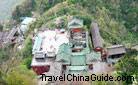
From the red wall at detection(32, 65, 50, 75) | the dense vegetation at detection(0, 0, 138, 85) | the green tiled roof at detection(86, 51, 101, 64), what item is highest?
the dense vegetation at detection(0, 0, 138, 85)

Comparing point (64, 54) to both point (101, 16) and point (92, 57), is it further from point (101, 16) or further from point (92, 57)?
point (101, 16)

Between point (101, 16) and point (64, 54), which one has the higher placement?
point (101, 16)

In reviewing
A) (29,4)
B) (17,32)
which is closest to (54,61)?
(17,32)

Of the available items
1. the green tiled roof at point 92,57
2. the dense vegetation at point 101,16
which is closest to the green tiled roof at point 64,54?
the green tiled roof at point 92,57

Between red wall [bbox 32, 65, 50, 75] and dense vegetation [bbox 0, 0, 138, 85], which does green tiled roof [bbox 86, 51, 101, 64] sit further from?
dense vegetation [bbox 0, 0, 138, 85]

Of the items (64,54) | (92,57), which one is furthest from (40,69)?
(92,57)

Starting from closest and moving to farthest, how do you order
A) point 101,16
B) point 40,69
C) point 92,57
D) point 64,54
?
point 92,57
point 40,69
point 64,54
point 101,16

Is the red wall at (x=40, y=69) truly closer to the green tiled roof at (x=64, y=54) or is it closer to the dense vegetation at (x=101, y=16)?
the green tiled roof at (x=64, y=54)

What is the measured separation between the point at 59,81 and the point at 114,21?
19.2 meters

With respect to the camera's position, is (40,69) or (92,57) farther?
(40,69)

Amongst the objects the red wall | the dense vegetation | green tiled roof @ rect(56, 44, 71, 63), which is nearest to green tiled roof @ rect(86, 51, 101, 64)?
green tiled roof @ rect(56, 44, 71, 63)

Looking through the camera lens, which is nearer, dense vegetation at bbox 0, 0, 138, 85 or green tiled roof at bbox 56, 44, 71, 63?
green tiled roof at bbox 56, 44, 71, 63

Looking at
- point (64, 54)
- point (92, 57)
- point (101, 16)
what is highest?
point (101, 16)

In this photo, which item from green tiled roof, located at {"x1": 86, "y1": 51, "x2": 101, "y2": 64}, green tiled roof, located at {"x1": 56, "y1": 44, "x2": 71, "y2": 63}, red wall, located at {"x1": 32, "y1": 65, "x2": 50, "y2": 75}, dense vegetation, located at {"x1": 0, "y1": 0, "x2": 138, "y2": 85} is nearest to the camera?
green tiled roof, located at {"x1": 86, "y1": 51, "x2": 101, "y2": 64}
